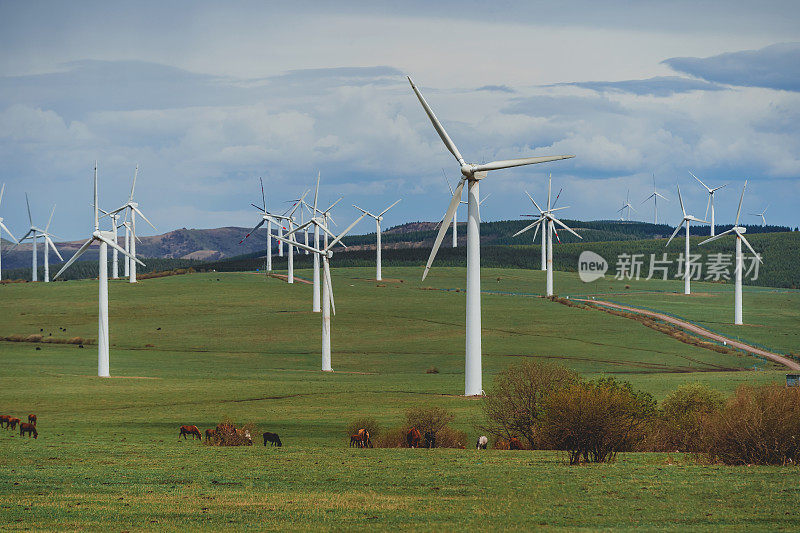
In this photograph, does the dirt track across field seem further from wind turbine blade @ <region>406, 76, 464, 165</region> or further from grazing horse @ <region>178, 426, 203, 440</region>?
grazing horse @ <region>178, 426, 203, 440</region>

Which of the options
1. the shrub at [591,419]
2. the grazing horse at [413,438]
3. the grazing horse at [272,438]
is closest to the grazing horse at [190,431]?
the grazing horse at [272,438]

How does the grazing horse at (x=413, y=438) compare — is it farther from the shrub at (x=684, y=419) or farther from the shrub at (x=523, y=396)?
the shrub at (x=684, y=419)

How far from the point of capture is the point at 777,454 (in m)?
29.2

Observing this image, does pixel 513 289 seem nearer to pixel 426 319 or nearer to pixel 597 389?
pixel 426 319

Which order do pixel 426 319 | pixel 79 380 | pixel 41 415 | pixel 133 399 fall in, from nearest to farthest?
pixel 41 415, pixel 133 399, pixel 79 380, pixel 426 319

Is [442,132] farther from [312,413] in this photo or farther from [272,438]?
[272,438]

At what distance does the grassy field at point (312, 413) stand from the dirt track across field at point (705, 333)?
431 centimetres

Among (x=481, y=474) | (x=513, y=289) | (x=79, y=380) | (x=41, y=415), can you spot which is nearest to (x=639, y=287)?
(x=513, y=289)

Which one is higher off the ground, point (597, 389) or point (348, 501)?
point (597, 389)

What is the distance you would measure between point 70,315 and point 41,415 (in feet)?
262

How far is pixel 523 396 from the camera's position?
4084 centimetres

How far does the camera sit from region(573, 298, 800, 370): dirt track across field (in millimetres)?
95819

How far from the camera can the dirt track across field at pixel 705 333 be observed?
9582 centimetres

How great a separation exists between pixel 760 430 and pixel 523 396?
43.5 feet
